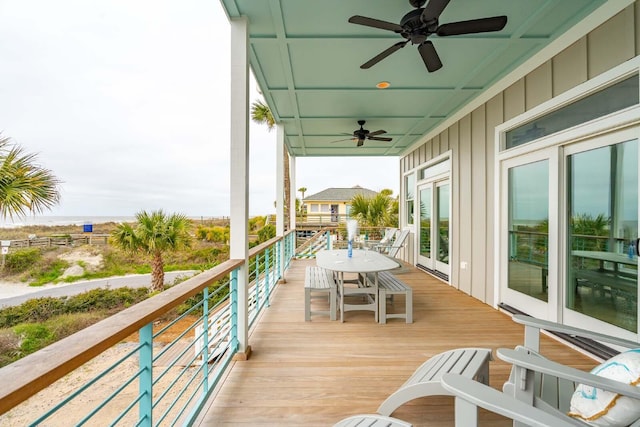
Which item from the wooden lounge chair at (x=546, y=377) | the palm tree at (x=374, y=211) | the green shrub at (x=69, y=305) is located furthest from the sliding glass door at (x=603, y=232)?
the green shrub at (x=69, y=305)

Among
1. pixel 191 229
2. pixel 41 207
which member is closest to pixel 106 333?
pixel 41 207

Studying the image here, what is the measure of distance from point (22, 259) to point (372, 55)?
31.7 ft

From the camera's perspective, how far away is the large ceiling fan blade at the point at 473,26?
2035 millimetres

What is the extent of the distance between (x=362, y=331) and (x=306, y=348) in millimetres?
647

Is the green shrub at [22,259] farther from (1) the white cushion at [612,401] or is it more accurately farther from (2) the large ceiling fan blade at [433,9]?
(1) the white cushion at [612,401]

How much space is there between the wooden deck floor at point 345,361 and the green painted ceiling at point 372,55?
8.95 feet

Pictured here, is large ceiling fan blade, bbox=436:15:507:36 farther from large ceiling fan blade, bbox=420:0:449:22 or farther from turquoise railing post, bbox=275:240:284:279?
turquoise railing post, bbox=275:240:284:279

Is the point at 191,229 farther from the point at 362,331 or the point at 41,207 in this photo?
the point at 362,331

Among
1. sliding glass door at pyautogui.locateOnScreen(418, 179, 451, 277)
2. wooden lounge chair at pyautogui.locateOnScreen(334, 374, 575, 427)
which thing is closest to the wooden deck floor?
wooden lounge chair at pyautogui.locateOnScreen(334, 374, 575, 427)

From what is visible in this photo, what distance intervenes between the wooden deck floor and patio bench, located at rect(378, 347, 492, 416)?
0.56 ft

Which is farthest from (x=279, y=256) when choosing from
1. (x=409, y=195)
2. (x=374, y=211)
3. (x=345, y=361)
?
(x=374, y=211)

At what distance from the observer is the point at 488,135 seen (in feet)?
12.7

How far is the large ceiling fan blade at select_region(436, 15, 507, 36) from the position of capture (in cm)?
204

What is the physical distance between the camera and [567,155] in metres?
2.75
